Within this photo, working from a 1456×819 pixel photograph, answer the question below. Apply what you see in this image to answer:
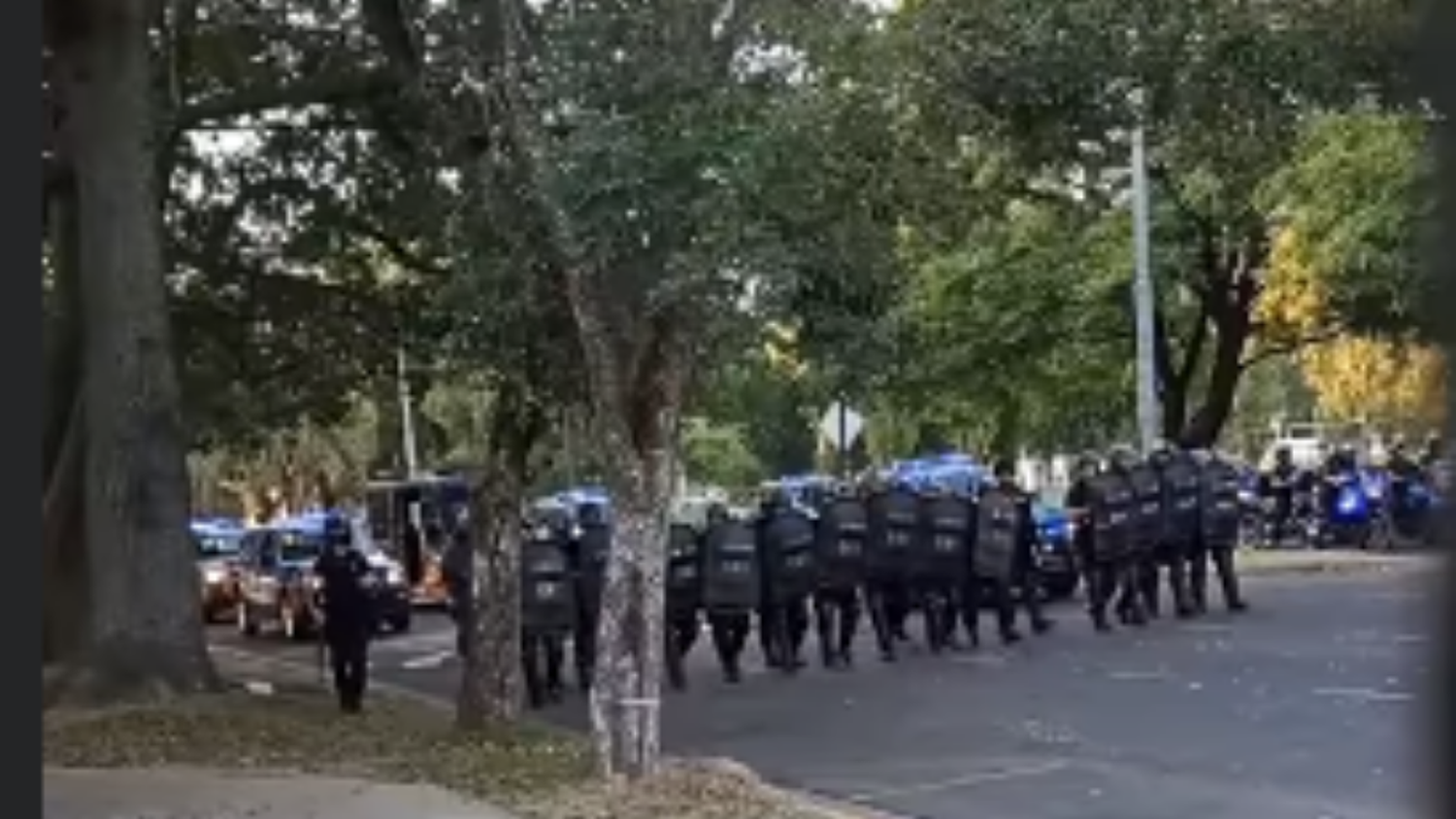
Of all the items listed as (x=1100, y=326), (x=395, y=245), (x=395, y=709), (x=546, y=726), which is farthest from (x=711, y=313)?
(x=1100, y=326)

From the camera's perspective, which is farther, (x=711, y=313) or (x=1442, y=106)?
(x=711, y=313)

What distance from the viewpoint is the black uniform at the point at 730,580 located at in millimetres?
19016

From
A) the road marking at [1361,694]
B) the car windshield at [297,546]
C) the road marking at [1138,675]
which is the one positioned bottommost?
the road marking at [1361,694]

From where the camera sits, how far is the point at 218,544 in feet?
139

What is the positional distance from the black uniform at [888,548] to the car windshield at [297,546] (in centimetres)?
1453

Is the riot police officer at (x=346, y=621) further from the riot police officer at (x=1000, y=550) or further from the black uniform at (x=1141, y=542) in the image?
the black uniform at (x=1141, y=542)

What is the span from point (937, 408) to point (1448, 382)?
35274 mm

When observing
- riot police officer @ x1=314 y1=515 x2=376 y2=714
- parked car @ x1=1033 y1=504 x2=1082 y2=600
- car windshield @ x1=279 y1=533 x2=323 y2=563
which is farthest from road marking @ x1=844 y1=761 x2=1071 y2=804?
car windshield @ x1=279 y1=533 x2=323 y2=563

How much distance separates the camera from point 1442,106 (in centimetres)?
304

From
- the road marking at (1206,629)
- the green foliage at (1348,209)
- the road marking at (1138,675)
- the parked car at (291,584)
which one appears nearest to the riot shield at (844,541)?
the road marking at (1206,629)

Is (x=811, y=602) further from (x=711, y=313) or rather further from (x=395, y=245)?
(x=711, y=313)

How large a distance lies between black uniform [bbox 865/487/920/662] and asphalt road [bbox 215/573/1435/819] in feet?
1.59

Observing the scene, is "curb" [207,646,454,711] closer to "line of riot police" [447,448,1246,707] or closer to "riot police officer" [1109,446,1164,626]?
"line of riot police" [447,448,1246,707]

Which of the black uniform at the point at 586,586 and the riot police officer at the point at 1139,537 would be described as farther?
the riot police officer at the point at 1139,537
